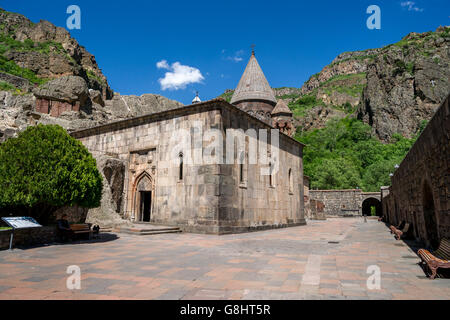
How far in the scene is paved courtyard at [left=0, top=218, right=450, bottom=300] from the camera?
12.6ft

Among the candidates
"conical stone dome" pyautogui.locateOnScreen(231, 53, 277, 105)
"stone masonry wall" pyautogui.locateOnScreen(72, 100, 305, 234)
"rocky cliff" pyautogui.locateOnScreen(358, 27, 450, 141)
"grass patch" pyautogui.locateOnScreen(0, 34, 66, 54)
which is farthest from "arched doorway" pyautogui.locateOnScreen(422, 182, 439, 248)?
"grass patch" pyautogui.locateOnScreen(0, 34, 66, 54)

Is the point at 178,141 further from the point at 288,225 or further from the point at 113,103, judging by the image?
the point at 113,103

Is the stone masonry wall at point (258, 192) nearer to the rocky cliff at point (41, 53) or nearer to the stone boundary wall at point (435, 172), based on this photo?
the stone boundary wall at point (435, 172)

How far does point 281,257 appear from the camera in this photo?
6.76 metres

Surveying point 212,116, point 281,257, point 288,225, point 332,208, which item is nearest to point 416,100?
point 332,208

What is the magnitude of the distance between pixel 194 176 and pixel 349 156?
55176 mm

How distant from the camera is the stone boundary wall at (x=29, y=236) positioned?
7.11 m

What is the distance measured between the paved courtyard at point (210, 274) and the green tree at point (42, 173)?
1.47 m

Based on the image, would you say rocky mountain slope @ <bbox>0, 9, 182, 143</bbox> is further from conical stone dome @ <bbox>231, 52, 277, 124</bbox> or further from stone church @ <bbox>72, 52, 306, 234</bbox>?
conical stone dome @ <bbox>231, 52, 277, 124</bbox>

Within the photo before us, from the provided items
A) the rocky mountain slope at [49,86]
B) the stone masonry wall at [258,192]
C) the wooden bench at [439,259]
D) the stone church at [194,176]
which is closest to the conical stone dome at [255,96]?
the stone masonry wall at [258,192]

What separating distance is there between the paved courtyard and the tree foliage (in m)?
42.9

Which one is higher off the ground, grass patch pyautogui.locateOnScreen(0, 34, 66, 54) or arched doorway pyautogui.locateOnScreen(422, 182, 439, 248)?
grass patch pyautogui.locateOnScreen(0, 34, 66, 54)

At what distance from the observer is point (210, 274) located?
4961 mm
